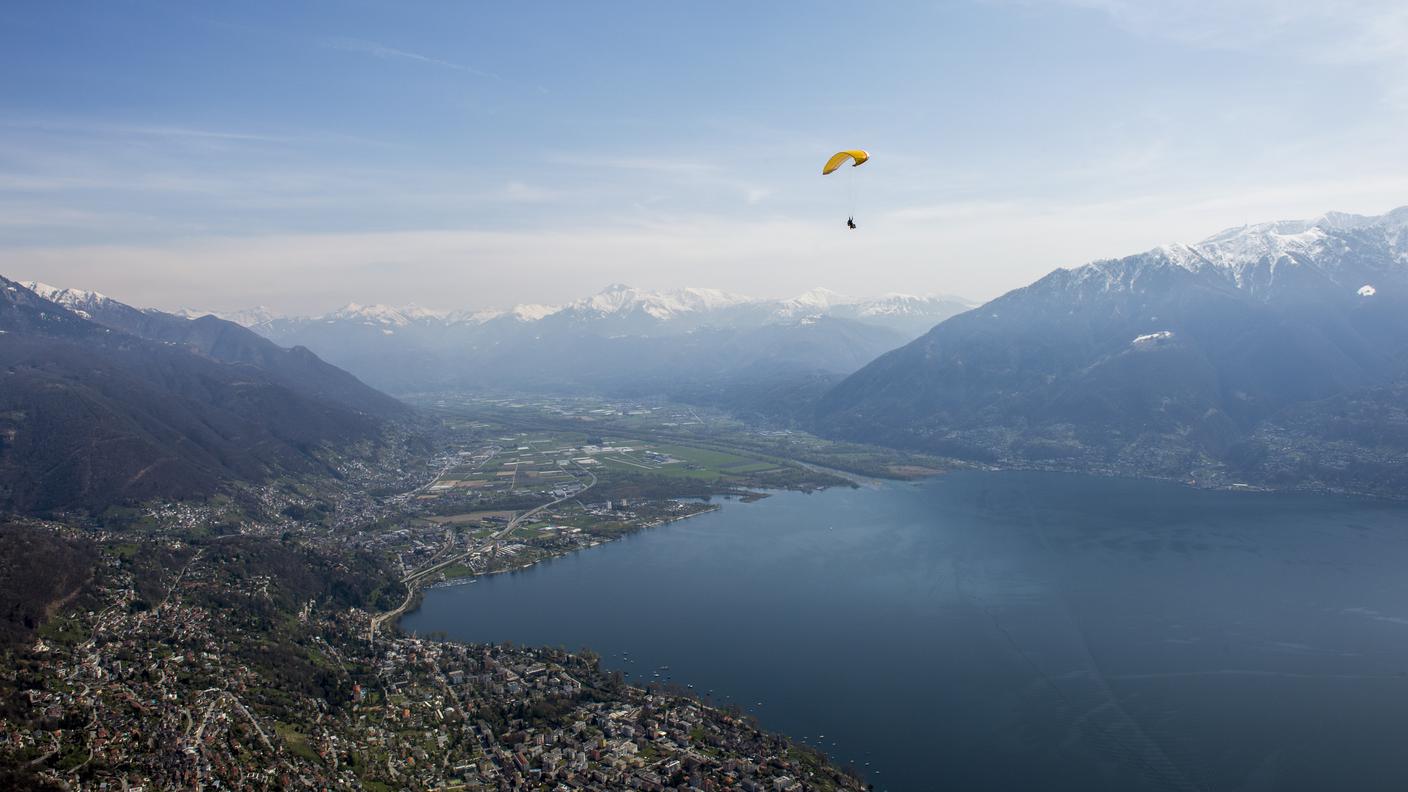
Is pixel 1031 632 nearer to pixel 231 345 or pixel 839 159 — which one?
pixel 839 159

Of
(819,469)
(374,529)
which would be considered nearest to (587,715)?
(374,529)

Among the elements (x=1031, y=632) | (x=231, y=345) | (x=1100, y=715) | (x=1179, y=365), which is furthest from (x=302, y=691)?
(x=231, y=345)

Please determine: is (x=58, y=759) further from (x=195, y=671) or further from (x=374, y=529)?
(x=374, y=529)

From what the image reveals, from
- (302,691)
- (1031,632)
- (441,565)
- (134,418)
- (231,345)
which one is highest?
(231,345)

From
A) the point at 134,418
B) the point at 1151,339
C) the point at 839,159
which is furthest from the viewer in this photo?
the point at 1151,339

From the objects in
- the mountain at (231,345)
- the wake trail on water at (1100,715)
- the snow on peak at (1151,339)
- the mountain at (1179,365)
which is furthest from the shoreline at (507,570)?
the mountain at (231,345)

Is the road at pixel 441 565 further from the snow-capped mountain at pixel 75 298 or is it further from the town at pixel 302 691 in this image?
the snow-capped mountain at pixel 75 298

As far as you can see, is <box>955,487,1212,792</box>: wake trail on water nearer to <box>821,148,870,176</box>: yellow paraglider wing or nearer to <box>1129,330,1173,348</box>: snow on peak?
<box>821,148,870,176</box>: yellow paraglider wing
